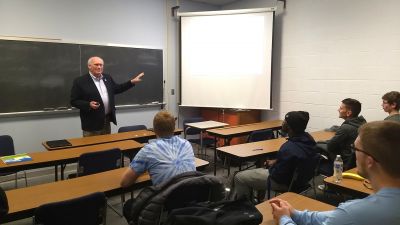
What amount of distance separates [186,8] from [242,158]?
4493 millimetres

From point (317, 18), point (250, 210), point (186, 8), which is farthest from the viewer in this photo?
point (186, 8)

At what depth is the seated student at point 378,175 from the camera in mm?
1074

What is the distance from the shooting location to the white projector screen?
6.02 m

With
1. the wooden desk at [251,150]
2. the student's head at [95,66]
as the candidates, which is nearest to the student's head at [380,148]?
the wooden desk at [251,150]

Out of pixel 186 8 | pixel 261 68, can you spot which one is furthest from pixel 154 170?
pixel 186 8

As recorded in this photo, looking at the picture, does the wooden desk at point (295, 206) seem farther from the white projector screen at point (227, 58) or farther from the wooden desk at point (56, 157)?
the white projector screen at point (227, 58)

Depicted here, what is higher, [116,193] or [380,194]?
[380,194]

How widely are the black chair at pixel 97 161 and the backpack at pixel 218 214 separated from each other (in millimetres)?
1707

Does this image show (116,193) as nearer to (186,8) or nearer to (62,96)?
(62,96)

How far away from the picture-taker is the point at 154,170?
7.10ft

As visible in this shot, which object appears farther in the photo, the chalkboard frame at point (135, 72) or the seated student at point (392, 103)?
the chalkboard frame at point (135, 72)

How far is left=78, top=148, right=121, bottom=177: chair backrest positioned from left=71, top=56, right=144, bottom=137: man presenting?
3.97ft

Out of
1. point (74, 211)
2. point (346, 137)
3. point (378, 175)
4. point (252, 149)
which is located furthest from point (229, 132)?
point (378, 175)

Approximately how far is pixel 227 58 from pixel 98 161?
4.04 m
